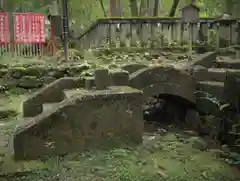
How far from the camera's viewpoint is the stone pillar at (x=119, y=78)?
22.1 ft

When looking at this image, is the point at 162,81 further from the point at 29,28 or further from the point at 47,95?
the point at 29,28

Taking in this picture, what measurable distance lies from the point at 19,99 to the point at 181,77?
5.31 meters

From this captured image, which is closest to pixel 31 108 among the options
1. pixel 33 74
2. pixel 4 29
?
pixel 33 74

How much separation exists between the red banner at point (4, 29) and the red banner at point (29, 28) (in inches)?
11.2

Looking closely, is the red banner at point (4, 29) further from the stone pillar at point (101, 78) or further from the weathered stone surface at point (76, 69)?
the stone pillar at point (101, 78)

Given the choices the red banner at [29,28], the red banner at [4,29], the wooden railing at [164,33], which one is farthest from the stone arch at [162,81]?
the red banner at [4,29]

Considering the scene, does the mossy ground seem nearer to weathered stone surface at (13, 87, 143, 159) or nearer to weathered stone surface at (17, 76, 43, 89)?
weathered stone surface at (13, 87, 143, 159)

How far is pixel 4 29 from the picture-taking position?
11.3 m

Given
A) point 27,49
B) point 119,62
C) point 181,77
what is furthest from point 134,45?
point 181,77

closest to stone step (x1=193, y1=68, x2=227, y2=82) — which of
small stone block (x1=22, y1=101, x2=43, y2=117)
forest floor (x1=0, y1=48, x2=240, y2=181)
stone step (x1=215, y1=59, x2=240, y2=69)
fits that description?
stone step (x1=215, y1=59, x2=240, y2=69)

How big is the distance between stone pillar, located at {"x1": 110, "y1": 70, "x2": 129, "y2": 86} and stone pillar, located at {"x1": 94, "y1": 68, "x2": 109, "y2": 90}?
42 cm

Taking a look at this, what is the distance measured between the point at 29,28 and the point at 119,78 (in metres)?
6.36

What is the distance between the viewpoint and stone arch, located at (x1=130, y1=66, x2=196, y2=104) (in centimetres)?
719

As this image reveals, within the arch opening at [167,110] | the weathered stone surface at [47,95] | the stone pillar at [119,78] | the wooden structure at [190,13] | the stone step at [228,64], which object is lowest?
the arch opening at [167,110]
